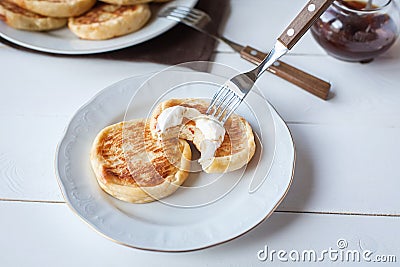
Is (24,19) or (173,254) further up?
(173,254)

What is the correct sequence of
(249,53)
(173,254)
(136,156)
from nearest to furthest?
(173,254), (136,156), (249,53)

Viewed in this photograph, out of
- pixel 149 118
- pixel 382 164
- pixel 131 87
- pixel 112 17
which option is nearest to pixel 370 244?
pixel 382 164

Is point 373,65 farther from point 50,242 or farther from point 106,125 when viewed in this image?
point 50,242

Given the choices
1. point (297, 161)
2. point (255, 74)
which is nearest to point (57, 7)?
point (255, 74)

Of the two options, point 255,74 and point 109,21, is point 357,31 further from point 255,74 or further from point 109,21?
point 109,21

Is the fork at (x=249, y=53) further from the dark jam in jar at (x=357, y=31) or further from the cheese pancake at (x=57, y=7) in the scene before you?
the cheese pancake at (x=57, y=7)

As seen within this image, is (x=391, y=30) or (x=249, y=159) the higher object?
(x=391, y=30)
